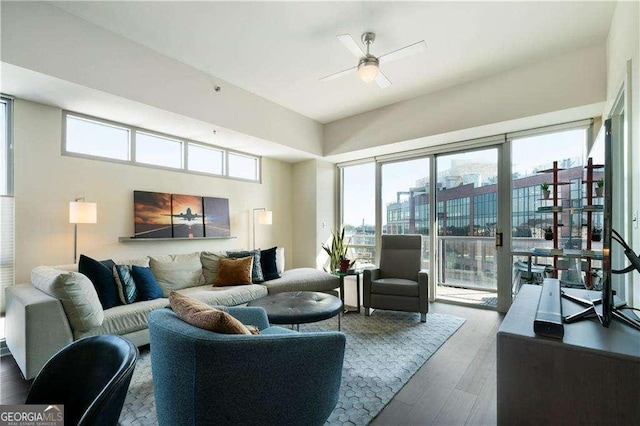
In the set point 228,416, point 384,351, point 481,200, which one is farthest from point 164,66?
point 481,200

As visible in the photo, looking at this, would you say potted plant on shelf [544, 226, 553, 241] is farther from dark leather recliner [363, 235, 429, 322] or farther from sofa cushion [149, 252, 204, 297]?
sofa cushion [149, 252, 204, 297]

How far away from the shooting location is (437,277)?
185 inches

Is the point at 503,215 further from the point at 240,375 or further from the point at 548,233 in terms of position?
the point at 240,375

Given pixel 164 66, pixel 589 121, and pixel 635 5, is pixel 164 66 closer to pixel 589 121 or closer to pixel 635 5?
pixel 635 5

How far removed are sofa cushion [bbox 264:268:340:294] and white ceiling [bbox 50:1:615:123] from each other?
2.62m

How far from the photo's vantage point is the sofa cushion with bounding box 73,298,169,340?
95.5 inches

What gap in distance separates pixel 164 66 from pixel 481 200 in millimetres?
4439

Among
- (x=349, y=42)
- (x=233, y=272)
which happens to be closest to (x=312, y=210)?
(x=233, y=272)

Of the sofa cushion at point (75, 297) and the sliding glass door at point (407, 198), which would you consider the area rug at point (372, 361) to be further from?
the sliding glass door at point (407, 198)

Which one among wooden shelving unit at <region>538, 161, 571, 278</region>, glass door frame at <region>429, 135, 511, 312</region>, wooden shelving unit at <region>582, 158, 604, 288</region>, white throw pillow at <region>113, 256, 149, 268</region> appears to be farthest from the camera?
glass door frame at <region>429, 135, 511, 312</region>

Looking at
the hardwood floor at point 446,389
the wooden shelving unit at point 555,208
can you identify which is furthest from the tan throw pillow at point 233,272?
the wooden shelving unit at point 555,208

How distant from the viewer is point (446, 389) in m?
2.15

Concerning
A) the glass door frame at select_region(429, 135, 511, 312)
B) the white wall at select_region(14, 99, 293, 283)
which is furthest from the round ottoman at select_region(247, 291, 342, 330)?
the glass door frame at select_region(429, 135, 511, 312)

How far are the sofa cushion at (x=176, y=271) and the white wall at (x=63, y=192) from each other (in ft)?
1.26
